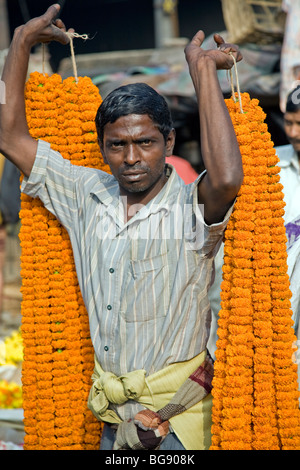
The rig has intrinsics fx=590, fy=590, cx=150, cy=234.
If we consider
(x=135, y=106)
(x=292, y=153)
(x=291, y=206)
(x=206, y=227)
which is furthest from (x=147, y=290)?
(x=292, y=153)

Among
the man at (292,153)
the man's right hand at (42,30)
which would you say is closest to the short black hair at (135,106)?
the man's right hand at (42,30)

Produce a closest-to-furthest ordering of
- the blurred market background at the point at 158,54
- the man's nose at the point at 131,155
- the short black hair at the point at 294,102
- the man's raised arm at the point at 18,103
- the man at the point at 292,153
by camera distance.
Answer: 1. the man's nose at the point at 131,155
2. the man's raised arm at the point at 18,103
3. the man at the point at 292,153
4. the short black hair at the point at 294,102
5. the blurred market background at the point at 158,54

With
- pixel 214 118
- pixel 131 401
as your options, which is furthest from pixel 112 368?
pixel 214 118

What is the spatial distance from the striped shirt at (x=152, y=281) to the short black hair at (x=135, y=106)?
238 millimetres

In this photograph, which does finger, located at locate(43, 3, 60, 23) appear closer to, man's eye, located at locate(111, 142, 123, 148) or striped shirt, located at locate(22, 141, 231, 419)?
man's eye, located at locate(111, 142, 123, 148)

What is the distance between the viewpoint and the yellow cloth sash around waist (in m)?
2.12

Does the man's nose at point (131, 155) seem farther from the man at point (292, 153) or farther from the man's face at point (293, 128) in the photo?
the man's face at point (293, 128)

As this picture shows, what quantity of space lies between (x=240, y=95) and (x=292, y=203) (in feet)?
4.38

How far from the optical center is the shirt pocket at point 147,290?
84.0 inches

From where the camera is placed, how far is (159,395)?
2.15 m

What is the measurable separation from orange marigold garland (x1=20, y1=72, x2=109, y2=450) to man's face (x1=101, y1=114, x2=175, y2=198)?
477 mm

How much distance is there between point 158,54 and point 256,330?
586 centimetres
